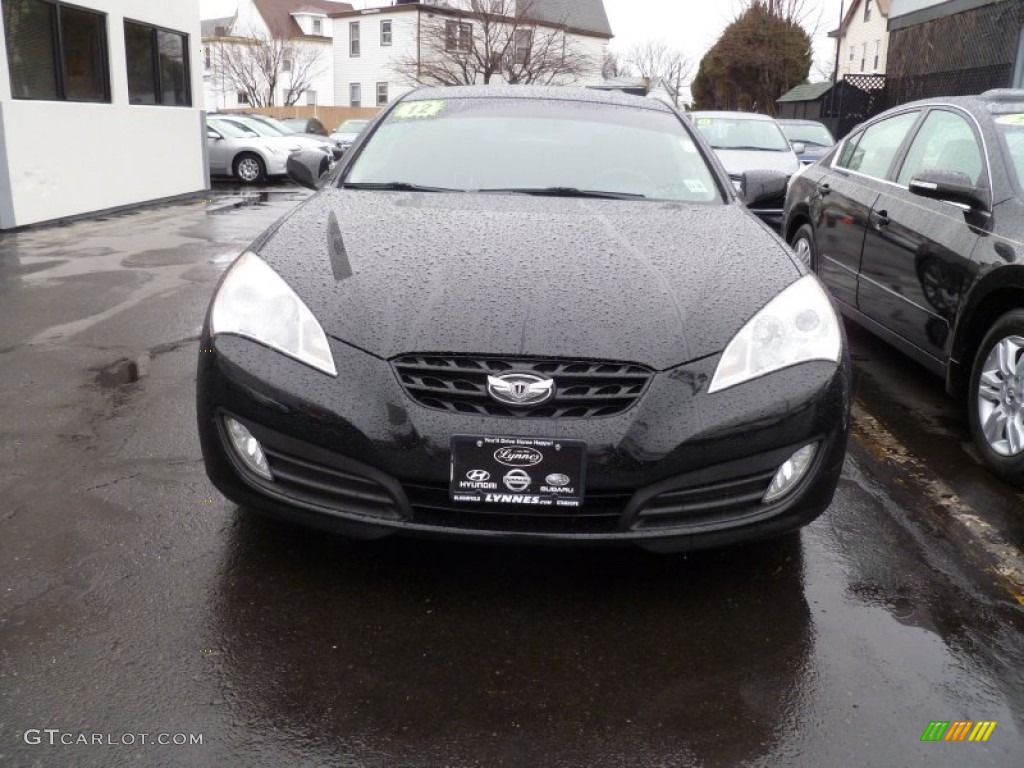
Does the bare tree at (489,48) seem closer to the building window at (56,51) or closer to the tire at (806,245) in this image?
the building window at (56,51)

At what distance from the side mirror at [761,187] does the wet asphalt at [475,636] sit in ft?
4.73

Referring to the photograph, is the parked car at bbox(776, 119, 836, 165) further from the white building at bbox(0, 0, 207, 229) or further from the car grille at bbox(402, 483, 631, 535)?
the car grille at bbox(402, 483, 631, 535)

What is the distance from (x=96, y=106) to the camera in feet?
38.4

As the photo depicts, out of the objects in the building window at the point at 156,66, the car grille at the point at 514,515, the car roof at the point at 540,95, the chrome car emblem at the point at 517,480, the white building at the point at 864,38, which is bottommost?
the car grille at the point at 514,515

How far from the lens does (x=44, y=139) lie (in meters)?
10.5

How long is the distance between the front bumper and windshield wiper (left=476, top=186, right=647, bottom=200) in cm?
138

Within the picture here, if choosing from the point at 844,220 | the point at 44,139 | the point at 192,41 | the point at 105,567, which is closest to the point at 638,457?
the point at 105,567

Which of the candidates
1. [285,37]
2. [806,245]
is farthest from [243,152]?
[285,37]

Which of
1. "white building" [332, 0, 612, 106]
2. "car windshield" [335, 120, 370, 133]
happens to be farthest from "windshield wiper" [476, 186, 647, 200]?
"white building" [332, 0, 612, 106]

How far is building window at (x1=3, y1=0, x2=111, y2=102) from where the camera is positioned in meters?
10.1

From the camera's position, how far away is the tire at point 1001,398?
3580 mm

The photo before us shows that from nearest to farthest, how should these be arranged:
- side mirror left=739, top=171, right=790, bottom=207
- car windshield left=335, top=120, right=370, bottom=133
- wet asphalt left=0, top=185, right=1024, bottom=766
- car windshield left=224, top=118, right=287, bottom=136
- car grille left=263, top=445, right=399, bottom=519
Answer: wet asphalt left=0, top=185, right=1024, bottom=766, car grille left=263, top=445, right=399, bottom=519, side mirror left=739, top=171, right=790, bottom=207, car windshield left=224, top=118, right=287, bottom=136, car windshield left=335, top=120, right=370, bottom=133

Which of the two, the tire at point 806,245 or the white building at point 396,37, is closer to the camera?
the tire at point 806,245

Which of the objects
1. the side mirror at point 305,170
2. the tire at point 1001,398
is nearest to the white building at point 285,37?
the side mirror at point 305,170
